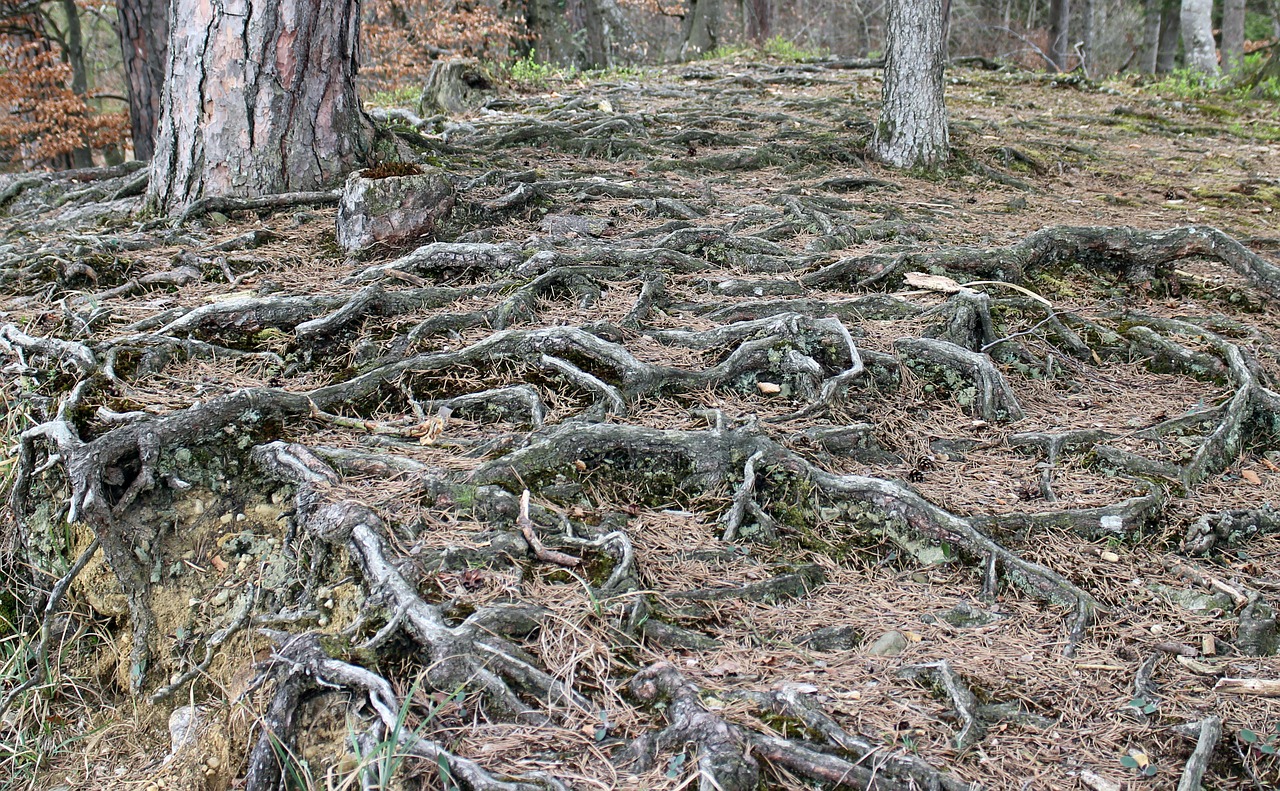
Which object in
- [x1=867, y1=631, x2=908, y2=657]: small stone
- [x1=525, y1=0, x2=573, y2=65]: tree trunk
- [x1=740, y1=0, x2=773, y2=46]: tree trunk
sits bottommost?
[x1=867, y1=631, x2=908, y2=657]: small stone

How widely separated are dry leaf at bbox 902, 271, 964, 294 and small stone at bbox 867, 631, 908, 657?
7.02ft

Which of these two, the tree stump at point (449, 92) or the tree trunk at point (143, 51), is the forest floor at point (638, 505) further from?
the tree stump at point (449, 92)

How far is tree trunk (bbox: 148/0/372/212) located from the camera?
4652 millimetres

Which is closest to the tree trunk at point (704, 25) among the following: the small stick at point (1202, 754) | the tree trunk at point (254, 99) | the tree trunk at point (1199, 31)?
the tree trunk at point (1199, 31)

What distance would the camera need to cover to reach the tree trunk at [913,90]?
6.08 m

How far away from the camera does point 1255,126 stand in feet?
29.3

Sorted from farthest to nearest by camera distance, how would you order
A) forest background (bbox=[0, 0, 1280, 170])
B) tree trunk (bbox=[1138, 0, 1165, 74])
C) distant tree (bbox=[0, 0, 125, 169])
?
1. tree trunk (bbox=[1138, 0, 1165, 74])
2. distant tree (bbox=[0, 0, 125, 169])
3. forest background (bbox=[0, 0, 1280, 170])

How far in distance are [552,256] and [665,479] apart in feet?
5.17

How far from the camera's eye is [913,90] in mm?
6258

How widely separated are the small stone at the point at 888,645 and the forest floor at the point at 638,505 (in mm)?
20

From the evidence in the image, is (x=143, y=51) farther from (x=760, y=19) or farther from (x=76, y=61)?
(x=760, y=19)

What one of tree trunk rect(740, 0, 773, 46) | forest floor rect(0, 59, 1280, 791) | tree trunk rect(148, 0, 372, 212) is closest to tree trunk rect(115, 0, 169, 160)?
tree trunk rect(148, 0, 372, 212)

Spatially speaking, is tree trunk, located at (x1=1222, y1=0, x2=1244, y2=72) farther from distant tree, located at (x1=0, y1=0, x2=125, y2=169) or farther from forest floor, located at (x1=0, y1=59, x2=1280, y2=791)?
distant tree, located at (x1=0, y1=0, x2=125, y2=169)

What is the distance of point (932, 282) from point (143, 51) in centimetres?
710
